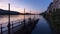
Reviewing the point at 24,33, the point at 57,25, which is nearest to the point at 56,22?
the point at 57,25

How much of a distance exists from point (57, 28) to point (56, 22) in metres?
1.37

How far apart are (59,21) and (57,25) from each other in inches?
30.3

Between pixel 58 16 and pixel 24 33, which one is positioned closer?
pixel 24 33

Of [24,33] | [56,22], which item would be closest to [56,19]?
[56,22]

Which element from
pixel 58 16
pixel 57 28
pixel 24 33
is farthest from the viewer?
pixel 58 16

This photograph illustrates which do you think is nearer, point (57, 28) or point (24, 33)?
point (24, 33)

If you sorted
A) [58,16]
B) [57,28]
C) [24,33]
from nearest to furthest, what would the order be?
[24,33], [57,28], [58,16]

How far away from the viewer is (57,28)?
69.9ft

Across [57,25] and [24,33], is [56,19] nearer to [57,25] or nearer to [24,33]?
[57,25]

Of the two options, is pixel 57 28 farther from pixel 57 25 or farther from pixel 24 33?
pixel 24 33

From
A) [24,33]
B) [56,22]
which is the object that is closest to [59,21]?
[56,22]

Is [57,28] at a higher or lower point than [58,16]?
lower

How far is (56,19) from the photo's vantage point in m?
22.6

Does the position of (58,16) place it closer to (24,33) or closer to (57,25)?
(57,25)
